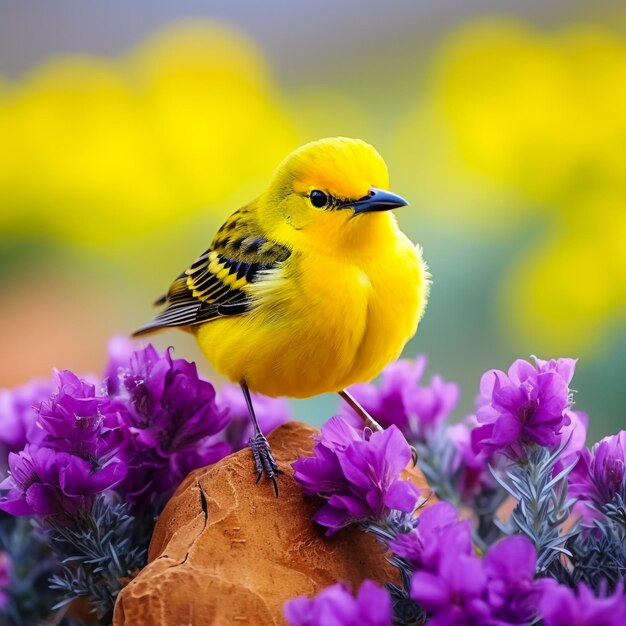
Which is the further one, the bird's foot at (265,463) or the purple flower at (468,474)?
the purple flower at (468,474)

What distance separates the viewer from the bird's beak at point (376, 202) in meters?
1.97

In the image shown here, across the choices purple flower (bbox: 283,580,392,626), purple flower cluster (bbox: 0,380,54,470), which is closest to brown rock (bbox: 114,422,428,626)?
purple flower (bbox: 283,580,392,626)

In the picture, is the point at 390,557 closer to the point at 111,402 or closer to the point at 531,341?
the point at 111,402

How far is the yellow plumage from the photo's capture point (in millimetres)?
1997

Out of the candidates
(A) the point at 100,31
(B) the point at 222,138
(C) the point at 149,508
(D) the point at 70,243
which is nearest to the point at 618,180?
(B) the point at 222,138

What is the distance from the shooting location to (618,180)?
5.62 metres

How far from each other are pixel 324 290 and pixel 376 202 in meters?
0.21

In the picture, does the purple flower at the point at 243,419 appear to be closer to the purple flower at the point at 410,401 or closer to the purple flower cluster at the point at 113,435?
the purple flower cluster at the point at 113,435

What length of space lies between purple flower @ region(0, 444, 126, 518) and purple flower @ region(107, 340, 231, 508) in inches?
6.5

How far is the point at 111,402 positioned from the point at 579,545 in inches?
34.0

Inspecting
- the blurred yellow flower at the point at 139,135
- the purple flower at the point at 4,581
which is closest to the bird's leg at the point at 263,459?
the purple flower at the point at 4,581

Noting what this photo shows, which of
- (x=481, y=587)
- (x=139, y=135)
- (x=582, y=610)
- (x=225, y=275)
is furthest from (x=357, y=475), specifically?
(x=139, y=135)

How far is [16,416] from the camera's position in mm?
2078

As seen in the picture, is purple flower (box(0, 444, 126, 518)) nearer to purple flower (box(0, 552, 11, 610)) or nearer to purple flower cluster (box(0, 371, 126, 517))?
purple flower cluster (box(0, 371, 126, 517))
